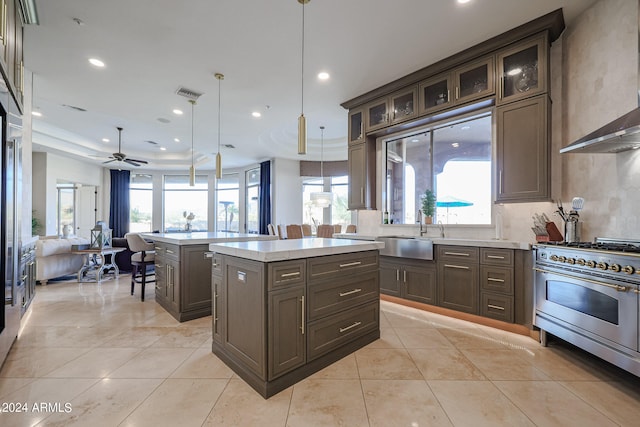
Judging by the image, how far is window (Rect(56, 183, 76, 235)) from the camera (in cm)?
833

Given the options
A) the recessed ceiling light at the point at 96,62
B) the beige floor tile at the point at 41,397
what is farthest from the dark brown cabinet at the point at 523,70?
the recessed ceiling light at the point at 96,62

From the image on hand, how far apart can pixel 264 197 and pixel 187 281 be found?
573cm

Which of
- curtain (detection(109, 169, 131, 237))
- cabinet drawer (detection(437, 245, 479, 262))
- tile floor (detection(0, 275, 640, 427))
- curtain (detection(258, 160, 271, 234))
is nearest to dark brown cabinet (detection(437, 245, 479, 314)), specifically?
cabinet drawer (detection(437, 245, 479, 262))

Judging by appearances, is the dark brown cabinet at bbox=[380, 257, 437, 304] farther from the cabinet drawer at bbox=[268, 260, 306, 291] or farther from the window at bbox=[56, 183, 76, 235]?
the window at bbox=[56, 183, 76, 235]

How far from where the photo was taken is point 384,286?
377 centimetres

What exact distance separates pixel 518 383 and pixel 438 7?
310 centimetres

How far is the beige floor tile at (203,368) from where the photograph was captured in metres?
2.00

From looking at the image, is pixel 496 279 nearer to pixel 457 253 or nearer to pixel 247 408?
pixel 457 253

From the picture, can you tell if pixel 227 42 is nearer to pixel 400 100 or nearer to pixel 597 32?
pixel 400 100

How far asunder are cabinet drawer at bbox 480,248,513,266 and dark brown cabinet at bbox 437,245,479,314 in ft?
0.22

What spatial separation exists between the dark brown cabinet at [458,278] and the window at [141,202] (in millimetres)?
10218

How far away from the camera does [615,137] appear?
200 cm

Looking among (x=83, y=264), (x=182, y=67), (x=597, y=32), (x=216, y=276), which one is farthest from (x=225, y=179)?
(x=597, y=32)

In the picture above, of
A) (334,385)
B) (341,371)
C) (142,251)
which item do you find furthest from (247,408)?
(142,251)
